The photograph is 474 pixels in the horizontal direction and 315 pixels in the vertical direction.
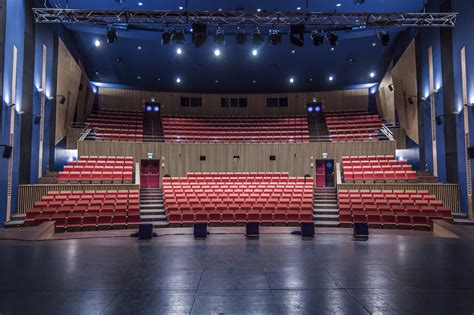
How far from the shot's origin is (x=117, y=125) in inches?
605

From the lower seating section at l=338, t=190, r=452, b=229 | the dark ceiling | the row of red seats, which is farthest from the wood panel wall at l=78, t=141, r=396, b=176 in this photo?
the dark ceiling

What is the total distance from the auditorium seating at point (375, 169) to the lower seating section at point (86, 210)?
6.81 m

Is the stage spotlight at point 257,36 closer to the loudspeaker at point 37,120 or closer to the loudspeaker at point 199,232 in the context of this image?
the loudspeaker at point 199,232

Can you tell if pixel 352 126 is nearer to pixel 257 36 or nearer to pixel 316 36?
pixel 316 36

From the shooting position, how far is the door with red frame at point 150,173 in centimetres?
1366

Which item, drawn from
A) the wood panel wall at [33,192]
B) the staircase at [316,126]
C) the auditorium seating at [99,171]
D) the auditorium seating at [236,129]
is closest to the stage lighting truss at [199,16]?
the wood panel wall at [33,192]

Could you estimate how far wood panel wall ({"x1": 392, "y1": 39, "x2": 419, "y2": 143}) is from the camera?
12367mm

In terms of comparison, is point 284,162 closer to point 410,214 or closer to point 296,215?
point 296,215

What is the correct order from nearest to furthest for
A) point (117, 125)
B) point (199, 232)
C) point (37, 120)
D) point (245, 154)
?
point (199, 232) → point (37, 120) → point (245, 154) → point (117, 125)

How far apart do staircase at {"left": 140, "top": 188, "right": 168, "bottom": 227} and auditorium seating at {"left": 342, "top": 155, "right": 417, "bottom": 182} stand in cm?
591

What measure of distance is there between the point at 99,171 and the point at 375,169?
29.5 feet

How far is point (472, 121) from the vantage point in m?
9.06

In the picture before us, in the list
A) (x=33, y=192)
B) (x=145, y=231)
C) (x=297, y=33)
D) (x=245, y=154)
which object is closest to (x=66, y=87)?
(x=33, y=192)

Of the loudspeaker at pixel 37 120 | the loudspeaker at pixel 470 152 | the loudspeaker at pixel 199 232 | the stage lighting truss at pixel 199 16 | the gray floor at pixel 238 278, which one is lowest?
the gray floor at pixel 238 278
